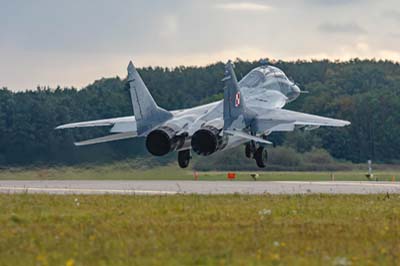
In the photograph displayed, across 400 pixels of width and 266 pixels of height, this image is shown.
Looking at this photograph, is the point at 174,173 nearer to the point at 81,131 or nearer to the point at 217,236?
the point at 81,131

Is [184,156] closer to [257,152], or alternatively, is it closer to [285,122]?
[257,152]

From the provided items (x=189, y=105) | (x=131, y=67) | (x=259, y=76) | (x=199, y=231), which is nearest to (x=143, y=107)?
(x=131, y=67)

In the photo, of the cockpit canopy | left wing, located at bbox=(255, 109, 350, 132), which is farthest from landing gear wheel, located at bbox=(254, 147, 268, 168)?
the cockpit canopy

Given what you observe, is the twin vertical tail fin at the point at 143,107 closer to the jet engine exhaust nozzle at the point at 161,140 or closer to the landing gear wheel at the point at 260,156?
the jet engine exhaust nozzle at the point at 161,140

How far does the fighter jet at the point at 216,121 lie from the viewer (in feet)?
127

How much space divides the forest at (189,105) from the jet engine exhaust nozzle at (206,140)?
8.64m

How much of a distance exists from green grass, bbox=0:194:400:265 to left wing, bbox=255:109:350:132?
49.1 ft

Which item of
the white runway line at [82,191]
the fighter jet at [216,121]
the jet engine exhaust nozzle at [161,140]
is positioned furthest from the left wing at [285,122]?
the white runway line at [82,191]

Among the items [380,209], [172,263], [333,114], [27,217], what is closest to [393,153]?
[333,114]

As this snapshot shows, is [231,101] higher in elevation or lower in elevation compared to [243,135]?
higher

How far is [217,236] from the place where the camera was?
18672mm

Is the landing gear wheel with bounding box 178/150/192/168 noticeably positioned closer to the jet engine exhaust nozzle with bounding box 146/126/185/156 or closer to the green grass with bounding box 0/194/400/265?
the jet engine exhaust nozzle with bounding box 146/126/185/156

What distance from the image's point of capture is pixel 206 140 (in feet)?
127

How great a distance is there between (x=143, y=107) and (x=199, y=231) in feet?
65.7
